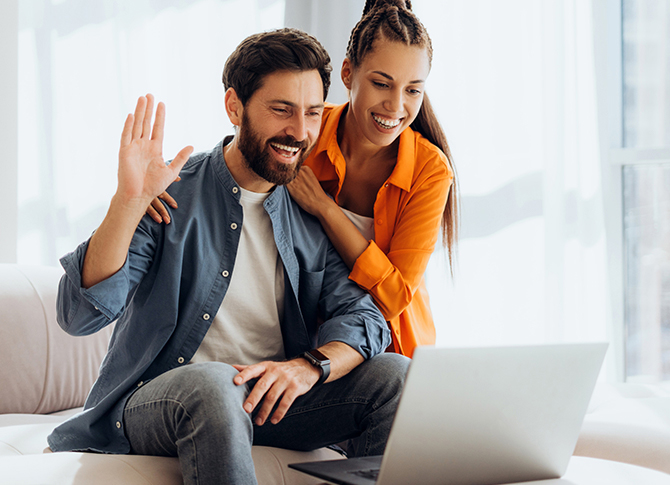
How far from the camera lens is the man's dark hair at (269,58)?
4.44ft

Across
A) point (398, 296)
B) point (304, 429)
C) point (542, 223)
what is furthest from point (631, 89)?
point (304, 429)

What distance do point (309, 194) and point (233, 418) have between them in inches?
27.1

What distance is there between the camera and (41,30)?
2.36 meters

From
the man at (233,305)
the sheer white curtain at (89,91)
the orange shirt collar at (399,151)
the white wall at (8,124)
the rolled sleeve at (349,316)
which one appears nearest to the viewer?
the man at (233,305)

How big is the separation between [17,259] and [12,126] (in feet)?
1.64

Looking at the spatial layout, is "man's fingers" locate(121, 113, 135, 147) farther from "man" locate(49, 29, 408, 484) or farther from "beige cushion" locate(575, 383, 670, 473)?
"beige cushion" locate(575, 383, 670, 473)

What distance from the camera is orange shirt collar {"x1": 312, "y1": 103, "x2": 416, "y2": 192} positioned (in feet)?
5.31

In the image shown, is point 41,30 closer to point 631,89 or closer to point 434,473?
point 434,473

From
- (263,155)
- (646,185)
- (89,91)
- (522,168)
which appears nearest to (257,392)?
(263,155)

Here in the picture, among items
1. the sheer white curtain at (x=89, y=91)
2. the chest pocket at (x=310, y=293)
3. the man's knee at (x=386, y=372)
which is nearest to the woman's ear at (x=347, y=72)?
the chest pocket at (x=310, y=293)

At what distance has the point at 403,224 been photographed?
1590 millimetres

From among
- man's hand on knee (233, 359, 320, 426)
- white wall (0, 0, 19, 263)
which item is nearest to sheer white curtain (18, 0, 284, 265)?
white wall (0, 0, 19, 263)

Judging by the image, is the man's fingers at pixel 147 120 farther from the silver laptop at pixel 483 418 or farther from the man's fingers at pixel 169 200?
the silver laptop at pixel 483 418

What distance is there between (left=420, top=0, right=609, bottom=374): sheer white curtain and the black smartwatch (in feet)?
5.62
